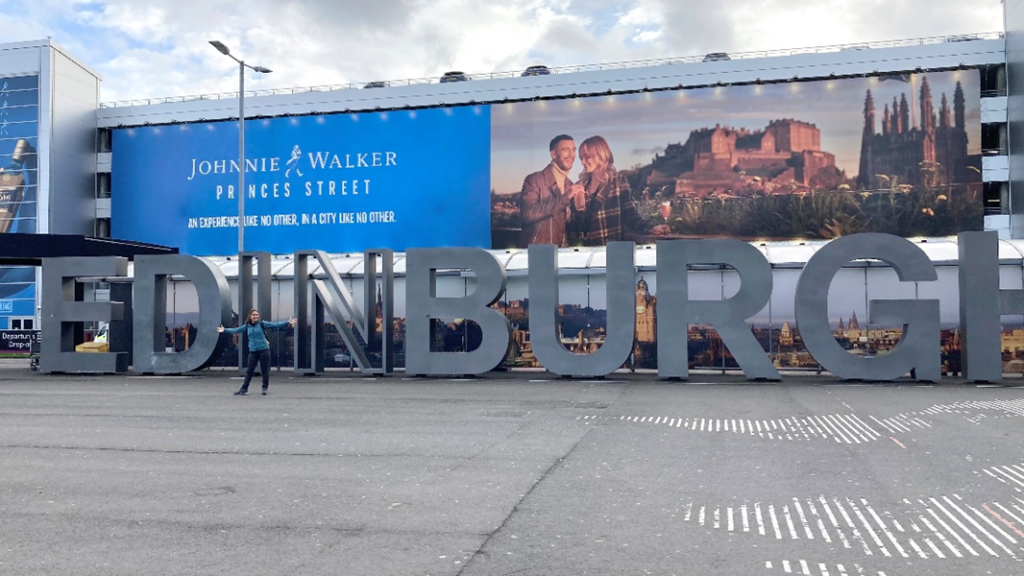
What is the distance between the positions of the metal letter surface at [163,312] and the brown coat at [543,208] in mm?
19322

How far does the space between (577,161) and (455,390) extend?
2361 cm

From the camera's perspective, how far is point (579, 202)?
40.6m

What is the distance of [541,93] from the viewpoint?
41625mm

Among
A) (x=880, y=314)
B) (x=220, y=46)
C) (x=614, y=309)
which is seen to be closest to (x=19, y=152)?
(x=220, y=46)

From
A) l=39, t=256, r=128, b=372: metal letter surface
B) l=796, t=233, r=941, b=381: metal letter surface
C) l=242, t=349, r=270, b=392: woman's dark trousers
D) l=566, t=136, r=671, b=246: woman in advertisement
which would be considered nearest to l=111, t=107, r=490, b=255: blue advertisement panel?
l=566, t=136, r=671, b=246: woman in advertisement

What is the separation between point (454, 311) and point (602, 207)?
63.9ft

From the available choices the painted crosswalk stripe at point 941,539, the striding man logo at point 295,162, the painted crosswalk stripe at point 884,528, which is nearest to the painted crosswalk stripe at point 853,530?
the painted crosswalk stripe at point 884,528

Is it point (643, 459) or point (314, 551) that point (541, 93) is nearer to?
point (643, 459)

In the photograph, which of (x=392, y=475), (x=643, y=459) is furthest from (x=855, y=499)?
(x=392, y=475)

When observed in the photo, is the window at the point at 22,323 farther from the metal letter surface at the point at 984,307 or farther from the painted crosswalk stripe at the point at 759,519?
the painted crosswalk stripe at the point at 759,519

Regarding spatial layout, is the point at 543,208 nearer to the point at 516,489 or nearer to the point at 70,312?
the point at 70,312

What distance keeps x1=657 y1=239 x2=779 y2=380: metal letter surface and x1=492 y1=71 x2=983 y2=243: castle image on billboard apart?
18.4 meters

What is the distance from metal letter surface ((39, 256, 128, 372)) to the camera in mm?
24172

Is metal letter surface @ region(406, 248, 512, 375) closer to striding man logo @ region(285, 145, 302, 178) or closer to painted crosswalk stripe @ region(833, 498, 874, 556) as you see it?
painted crosswalk stripe @ region(833, 498, 874, 556)
